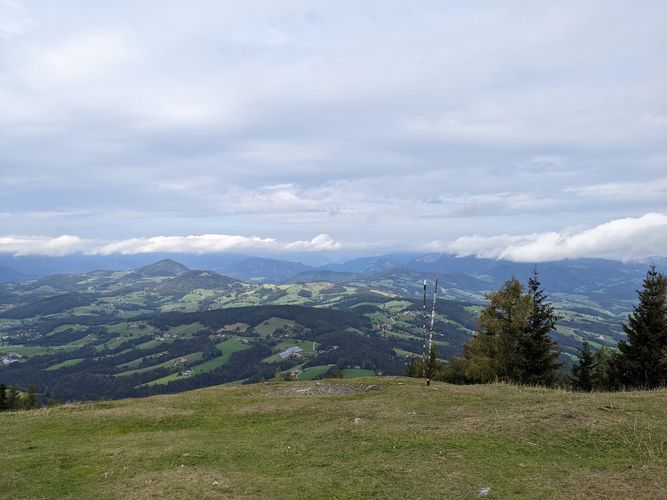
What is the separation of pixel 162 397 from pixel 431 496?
29.7m

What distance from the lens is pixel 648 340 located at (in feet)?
141

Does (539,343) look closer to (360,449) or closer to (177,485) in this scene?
(360,449)

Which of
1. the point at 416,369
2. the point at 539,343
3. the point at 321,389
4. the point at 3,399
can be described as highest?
the point at 539,343

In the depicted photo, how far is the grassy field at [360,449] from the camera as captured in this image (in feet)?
45.7

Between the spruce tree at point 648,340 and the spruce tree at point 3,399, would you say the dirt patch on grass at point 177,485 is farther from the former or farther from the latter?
the spruce tree at point 3,399

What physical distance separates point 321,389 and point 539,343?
2478 cm

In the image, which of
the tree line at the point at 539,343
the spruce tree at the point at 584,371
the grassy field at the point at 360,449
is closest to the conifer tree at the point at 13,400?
the grassy field at the point at 360,449

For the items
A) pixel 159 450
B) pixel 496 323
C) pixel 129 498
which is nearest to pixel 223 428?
pixel 159 450

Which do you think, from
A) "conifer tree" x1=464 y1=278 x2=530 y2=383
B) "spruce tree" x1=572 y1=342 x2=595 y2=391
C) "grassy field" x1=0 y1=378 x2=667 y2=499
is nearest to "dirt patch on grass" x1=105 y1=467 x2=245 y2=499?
"grassy field" x1=0 y1=378 x2=667 y2=499

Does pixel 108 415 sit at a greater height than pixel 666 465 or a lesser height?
lesser

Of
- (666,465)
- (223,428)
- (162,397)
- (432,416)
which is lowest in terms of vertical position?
(162,397)

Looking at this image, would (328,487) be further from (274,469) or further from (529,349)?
(529,349)

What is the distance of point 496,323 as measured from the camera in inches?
1823

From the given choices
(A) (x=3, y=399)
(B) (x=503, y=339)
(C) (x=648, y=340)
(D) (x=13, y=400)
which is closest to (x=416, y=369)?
(B) (x=503, y=339)
